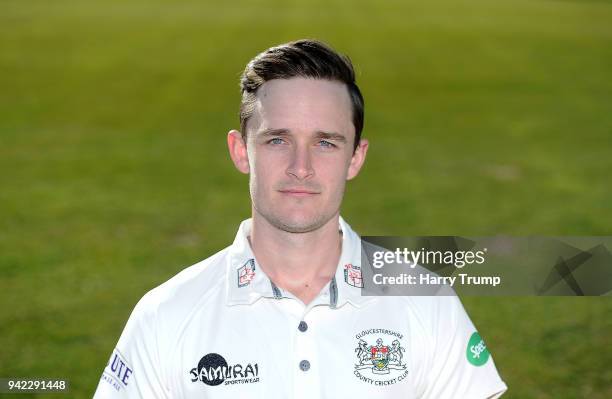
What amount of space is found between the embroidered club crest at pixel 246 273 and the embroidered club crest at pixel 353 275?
0.36 metres

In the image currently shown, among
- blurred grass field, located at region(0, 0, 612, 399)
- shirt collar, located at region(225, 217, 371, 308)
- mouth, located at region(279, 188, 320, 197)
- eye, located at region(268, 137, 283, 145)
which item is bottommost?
shirt collar, located at region(225, 217, 371, 308)

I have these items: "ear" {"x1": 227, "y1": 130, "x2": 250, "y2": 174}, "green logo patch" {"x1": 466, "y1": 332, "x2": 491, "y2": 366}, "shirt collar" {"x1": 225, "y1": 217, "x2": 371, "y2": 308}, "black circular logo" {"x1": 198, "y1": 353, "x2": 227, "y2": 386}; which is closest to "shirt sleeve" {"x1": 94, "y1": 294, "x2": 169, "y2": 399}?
"black circular logo" {"x1": 198, "y1": 353, "x2": 227, "y2": 386}

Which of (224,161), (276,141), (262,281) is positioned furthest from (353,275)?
(224,161)

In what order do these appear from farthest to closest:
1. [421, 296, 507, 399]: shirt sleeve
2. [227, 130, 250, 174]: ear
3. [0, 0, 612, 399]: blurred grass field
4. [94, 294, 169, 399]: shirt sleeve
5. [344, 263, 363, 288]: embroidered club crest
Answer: [0, 0, 612, 399]: blurred grass field → [227, 130, 250, 174]: ear → [344, 263, 363, 288]: embroidered club crest → [421, 296, 507, 399]: shirt sleeve → [94, 294, 169, 399]: shirt sleeve

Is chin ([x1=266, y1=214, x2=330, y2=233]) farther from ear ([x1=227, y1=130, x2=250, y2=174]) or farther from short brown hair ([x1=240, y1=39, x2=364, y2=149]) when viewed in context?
short brown hair ([x1=240, y1=39, x2=364, y2=149])

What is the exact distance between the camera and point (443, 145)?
59.6ft

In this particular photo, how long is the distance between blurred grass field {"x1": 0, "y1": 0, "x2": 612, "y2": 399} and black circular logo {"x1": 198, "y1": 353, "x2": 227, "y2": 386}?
463 cm

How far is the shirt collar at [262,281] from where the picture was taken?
3174mm

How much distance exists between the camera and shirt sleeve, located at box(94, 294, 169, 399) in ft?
9.92

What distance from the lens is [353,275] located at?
3299 mm

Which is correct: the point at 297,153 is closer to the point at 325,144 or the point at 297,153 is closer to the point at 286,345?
the point at 325,144

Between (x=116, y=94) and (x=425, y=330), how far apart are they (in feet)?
69.0

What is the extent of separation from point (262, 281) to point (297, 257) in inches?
6.5

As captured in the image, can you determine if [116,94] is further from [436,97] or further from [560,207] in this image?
[560,207]
